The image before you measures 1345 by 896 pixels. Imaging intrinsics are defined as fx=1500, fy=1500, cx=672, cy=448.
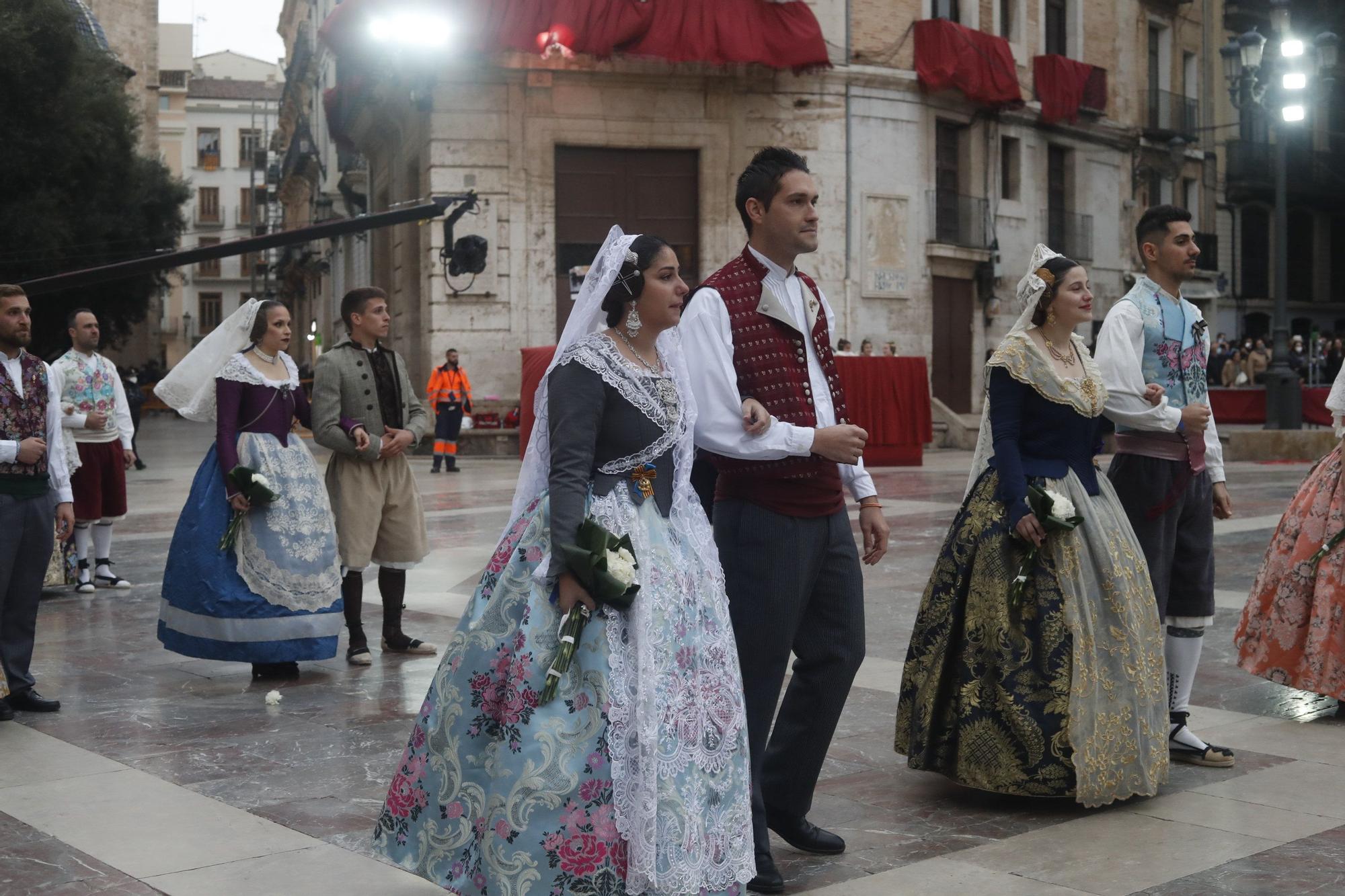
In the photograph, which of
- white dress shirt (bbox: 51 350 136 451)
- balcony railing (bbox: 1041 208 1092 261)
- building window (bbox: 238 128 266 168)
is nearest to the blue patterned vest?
white dress shirt (bbox: 51 350 136 451)

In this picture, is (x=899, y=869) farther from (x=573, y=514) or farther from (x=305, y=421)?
(x=305, y=421)

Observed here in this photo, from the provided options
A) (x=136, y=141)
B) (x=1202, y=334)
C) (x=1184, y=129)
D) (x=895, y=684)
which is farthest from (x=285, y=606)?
(x=1184, y=129)

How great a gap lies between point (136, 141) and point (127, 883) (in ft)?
96.2

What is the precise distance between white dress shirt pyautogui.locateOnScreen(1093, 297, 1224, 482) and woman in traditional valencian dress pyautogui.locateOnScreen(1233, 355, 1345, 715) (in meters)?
0.94

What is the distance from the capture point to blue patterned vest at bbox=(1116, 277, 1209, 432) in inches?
220

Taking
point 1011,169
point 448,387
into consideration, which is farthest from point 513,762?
point 1011,169

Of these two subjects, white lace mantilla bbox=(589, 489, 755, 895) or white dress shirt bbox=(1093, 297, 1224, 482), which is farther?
white dress shirt bbox=(1093, 297, 1224, 482)

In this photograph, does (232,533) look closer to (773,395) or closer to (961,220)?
(773,395)

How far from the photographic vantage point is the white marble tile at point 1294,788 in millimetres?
4809

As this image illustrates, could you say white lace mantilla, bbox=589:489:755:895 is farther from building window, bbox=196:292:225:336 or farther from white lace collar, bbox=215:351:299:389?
building window, bbox=196:292:225:336

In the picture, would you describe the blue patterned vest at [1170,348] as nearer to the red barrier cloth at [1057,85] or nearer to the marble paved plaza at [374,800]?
the marble paved plaza at [374,800]

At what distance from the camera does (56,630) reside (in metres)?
8.71

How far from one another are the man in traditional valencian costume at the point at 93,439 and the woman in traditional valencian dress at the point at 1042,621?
6948 millimetres

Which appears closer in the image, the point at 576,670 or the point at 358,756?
the point at 576,670
